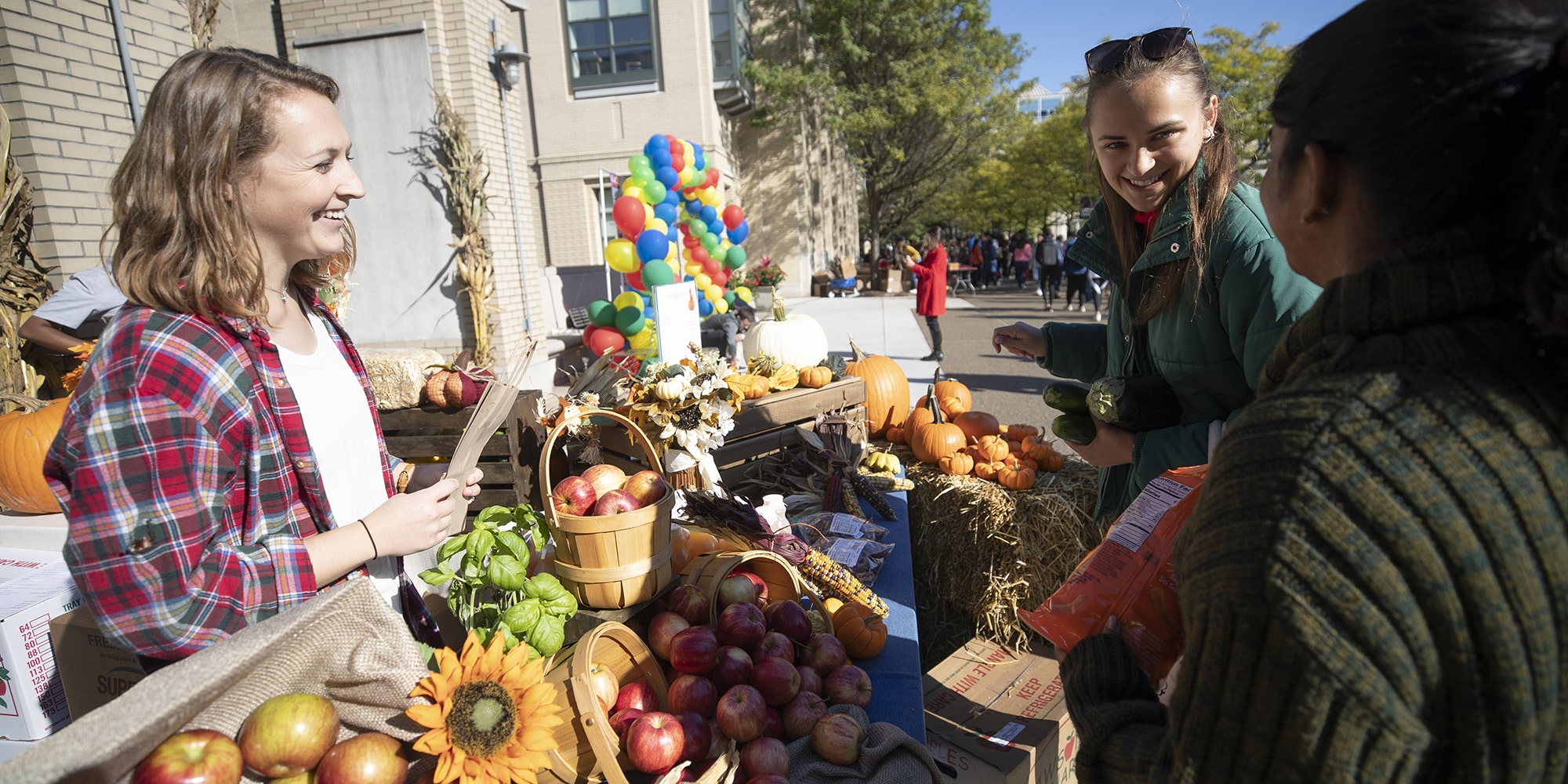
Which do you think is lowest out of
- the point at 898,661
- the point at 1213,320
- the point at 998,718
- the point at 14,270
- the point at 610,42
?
the point at 998,718

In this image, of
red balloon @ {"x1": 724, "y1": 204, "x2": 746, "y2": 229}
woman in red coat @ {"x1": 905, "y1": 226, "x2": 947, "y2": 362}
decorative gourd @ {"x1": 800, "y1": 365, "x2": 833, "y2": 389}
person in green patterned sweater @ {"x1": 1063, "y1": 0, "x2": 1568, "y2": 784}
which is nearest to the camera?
person in green patterned sweater @ {"x1": 1063, "y1": 0, "x2": 1568, "y2": 784}

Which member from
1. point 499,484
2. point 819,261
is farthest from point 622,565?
point 819,261

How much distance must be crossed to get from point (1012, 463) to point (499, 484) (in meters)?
2.82

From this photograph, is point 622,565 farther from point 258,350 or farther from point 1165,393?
point 1165,393

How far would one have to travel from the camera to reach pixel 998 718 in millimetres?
2713

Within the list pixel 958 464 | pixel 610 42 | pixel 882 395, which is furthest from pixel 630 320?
pixel 610 42

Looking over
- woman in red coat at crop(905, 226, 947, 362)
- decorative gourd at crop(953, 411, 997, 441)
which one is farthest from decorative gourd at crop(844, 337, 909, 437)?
woman in red coat at crop(905, 226, 947, 362)

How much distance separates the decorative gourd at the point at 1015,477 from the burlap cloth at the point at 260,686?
10.9 ft

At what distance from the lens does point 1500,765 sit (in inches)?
29.9

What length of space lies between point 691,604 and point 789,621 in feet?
0.95

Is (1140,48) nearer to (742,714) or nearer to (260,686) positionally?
(742,714)

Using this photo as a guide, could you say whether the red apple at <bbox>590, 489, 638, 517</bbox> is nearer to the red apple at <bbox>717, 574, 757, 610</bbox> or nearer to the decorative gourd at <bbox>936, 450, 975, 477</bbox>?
the red apple at <bbox>717, 574, 757, 610</bbox>

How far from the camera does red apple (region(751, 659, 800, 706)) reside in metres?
1.88

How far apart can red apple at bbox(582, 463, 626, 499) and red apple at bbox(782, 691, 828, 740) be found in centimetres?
79
